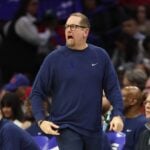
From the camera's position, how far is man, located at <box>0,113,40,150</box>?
8.37 m

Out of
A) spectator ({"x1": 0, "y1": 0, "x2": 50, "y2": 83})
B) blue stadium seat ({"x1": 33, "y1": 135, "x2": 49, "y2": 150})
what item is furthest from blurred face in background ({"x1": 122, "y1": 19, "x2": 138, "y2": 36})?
blue stadium seat ({"x1": 33, "y1": 135, "x2": 49, "y2": 150})

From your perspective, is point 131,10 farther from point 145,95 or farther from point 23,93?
point 145,95

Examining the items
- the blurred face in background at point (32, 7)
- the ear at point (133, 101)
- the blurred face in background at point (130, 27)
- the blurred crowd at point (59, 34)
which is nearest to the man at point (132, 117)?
the ear at point (133, 101)

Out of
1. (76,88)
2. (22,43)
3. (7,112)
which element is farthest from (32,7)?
(76,88)

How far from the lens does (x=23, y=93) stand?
11.8 m

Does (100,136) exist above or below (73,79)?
below

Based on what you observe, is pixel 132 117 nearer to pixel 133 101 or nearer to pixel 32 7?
pixel 133 101

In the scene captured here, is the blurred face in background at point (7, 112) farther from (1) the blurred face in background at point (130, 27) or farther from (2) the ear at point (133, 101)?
(1) the blurred face in background at point (130, 27)

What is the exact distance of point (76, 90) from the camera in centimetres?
804

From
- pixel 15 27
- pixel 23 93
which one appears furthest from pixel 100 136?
pixel 15 27

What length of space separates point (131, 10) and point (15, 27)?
2.39 m

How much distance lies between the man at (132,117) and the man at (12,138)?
1194mm

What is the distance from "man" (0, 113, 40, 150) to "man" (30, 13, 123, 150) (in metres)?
0.43

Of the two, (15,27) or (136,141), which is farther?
(15,27)
